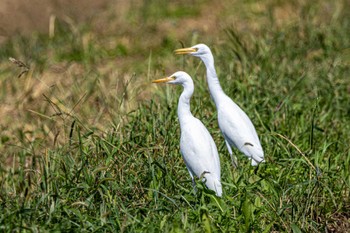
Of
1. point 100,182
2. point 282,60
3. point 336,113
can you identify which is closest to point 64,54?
point 282,60

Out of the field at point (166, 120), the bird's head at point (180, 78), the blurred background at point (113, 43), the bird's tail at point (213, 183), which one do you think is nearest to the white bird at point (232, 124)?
the field at point (166, 120)

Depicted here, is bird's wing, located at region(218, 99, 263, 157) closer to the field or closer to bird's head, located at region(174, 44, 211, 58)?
the field

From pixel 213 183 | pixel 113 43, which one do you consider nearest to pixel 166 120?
pixel 213 183

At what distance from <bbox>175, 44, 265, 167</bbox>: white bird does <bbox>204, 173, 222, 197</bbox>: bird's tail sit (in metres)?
0.58

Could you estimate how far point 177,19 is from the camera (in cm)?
1063

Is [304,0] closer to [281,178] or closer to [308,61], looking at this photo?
[308,61]

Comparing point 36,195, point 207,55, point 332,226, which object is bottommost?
point 332,226

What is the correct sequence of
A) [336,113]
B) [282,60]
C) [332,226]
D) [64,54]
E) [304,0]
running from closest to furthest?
[332,226] → [336,113] → [282,60] → [64,54] → [304,0]

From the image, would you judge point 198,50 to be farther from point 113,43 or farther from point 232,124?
point 113,43

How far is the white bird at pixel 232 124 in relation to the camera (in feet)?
18.6

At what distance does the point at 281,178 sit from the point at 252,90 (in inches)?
72.9

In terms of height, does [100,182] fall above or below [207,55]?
below

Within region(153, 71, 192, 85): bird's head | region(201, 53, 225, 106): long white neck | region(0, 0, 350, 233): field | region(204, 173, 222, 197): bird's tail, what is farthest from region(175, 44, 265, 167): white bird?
region(204, 173, 222, 197): bird's tail

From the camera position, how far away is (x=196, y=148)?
5.13m
